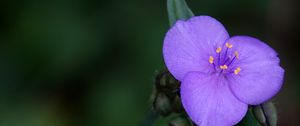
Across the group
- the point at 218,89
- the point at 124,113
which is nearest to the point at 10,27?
the point at 124,113

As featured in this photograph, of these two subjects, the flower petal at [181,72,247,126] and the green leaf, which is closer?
the flower petal at [181,72,247,126]

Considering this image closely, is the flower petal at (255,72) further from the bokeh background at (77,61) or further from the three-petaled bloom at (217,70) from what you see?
the bokeh background at (77,61)

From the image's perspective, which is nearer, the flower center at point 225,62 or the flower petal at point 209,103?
the flower petal at point 209,103

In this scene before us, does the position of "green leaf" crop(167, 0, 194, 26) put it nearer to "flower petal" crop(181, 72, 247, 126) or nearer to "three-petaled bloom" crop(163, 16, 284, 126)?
"three-petaled bloom" crop(163, 16, 284, 126)

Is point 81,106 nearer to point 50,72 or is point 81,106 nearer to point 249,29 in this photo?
point 50,72

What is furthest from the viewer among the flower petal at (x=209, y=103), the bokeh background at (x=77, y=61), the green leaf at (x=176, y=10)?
the bokeh background at (x=77, y=61)

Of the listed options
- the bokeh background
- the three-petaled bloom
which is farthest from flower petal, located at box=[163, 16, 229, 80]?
the bokeh background

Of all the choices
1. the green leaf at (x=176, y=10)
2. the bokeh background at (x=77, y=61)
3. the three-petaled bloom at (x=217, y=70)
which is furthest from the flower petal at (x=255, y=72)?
the bokeh background at (x=77, y=61)

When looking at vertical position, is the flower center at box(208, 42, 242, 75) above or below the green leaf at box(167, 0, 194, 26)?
below

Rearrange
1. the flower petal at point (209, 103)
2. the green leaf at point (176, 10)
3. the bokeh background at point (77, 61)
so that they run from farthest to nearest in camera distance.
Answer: the bokeh background at point (77, 61) → the green leaf at point (176, 10) → the flower petal at point (209, 103)

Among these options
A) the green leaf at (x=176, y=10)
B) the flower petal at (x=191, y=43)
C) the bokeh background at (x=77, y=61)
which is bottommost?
the bokeh background at (x=77, y=61)
